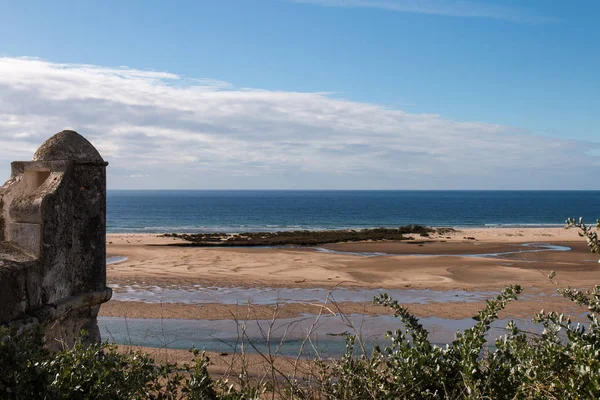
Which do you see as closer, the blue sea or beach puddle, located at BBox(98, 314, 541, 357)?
beach puddle, located at BBox(98, 314, 541, 357)

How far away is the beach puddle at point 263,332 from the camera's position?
10.3 m

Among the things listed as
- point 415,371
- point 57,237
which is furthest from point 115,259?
point 415,371

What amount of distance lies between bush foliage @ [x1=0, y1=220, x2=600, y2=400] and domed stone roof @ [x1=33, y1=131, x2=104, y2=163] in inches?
99.9

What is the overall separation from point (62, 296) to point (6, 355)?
2.40m

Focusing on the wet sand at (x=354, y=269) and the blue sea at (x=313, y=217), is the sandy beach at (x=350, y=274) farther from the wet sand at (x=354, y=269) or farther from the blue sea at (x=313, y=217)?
the blue sea at (x=313, y=217)

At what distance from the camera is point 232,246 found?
32.6 m

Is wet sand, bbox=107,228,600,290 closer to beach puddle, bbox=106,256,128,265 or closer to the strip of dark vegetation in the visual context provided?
beach puddle, bbox=106,256,128,265

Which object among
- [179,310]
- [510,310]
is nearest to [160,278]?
[179,310]

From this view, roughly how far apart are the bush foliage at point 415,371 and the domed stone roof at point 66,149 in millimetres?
2538

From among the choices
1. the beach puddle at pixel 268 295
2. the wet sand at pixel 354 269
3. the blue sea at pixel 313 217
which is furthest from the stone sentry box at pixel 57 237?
the blue sea at pixel 313 217

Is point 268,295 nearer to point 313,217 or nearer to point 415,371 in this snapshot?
point 415,371

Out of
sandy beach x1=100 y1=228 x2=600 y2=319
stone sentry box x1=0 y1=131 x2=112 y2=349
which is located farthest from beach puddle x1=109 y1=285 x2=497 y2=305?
stone sentry box x1=0 y1=131 x2=112 y2=349

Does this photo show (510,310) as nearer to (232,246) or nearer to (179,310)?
(179,310)

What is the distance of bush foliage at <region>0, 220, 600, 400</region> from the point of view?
3.11 m
